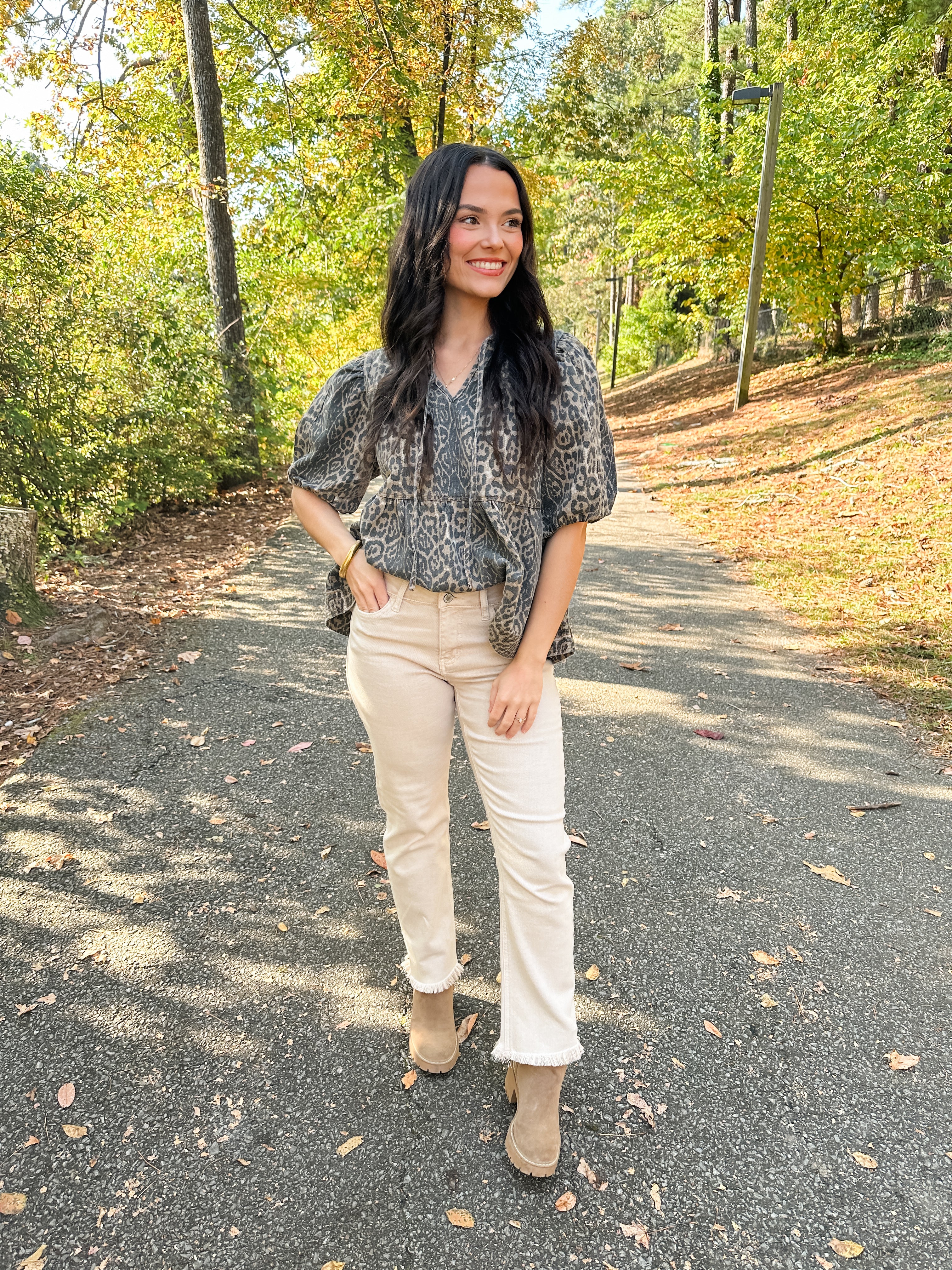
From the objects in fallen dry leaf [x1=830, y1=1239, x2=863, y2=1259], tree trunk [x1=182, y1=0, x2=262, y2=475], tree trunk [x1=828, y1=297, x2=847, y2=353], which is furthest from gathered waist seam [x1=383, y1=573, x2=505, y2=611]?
tree trunk [x1=828, y1=297, x2=847, y2=353]

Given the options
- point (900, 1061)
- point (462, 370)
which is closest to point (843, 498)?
point (900, 1061)

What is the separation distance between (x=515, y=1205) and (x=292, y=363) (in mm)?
10349

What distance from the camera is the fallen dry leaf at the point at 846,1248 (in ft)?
5.58

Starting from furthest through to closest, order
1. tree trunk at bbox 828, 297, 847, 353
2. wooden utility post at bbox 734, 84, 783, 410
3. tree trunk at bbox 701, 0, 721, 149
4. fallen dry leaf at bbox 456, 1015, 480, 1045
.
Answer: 1. tree trunk at bbox 828, 297, 847, 353
2. tree trunk at bbox 701, 0, 721, 149
3. wooden utility post at bbox 734, 84, 783, 410
4. fallen dry leaf at bbox 456, 1015, 480, 1045

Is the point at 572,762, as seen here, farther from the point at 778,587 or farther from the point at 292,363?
the point at 292,363

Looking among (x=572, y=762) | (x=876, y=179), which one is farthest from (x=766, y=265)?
(x=572, y=762)

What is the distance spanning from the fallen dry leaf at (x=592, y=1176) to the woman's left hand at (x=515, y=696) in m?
1.02

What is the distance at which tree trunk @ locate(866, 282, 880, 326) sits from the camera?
15.7 metres

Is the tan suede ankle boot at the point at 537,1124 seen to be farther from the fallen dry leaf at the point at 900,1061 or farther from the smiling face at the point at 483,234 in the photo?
the smiling face at the point at 483,234

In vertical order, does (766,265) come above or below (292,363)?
above

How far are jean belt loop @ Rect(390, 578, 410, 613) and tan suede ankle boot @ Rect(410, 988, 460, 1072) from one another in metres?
1.05

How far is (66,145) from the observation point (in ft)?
35.3

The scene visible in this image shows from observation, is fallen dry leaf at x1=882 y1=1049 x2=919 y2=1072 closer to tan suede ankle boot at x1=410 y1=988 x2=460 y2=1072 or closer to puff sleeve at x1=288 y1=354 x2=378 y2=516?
tan suede ankle boot at x1=410 y1=988 x2=460 y2=1072

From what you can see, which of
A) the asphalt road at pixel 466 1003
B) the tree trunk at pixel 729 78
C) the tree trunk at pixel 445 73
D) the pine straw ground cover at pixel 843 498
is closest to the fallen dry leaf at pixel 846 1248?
the asphalt road at pixel 466 1003
